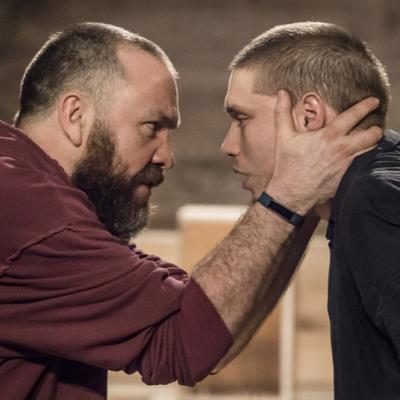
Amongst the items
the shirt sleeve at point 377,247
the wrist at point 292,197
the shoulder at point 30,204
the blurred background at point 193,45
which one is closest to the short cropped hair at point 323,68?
the wrist at point 292,197

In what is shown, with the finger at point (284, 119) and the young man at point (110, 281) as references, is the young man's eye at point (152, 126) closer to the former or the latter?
the young man at point (110, 281)

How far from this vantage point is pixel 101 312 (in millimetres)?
1688

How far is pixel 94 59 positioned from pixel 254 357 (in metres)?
1.66

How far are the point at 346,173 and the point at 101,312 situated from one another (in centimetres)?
47

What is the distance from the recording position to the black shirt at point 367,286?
4.60ft

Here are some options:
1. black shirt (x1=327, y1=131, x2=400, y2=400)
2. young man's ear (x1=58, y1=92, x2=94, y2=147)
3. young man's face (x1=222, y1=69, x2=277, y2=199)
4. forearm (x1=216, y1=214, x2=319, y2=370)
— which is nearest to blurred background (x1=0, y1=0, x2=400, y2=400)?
forearm (x1=216, y1=214, x2=319, y2=370)

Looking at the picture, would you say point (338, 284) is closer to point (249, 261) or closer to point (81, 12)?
point (249, 261)

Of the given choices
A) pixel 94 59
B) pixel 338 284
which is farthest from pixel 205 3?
pixel 338 284

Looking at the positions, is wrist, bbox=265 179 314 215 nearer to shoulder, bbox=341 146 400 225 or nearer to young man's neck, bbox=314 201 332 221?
young man's neck, bbox=314 201 332 221

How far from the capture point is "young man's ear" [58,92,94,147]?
6.43 feet

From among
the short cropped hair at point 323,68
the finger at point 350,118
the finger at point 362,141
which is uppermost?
the short cropped hair at point 323,68

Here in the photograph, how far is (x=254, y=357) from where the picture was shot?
3402mm

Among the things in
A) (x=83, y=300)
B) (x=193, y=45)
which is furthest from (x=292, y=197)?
(x=193, y=45)

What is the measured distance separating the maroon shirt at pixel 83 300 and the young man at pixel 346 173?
0.27m
